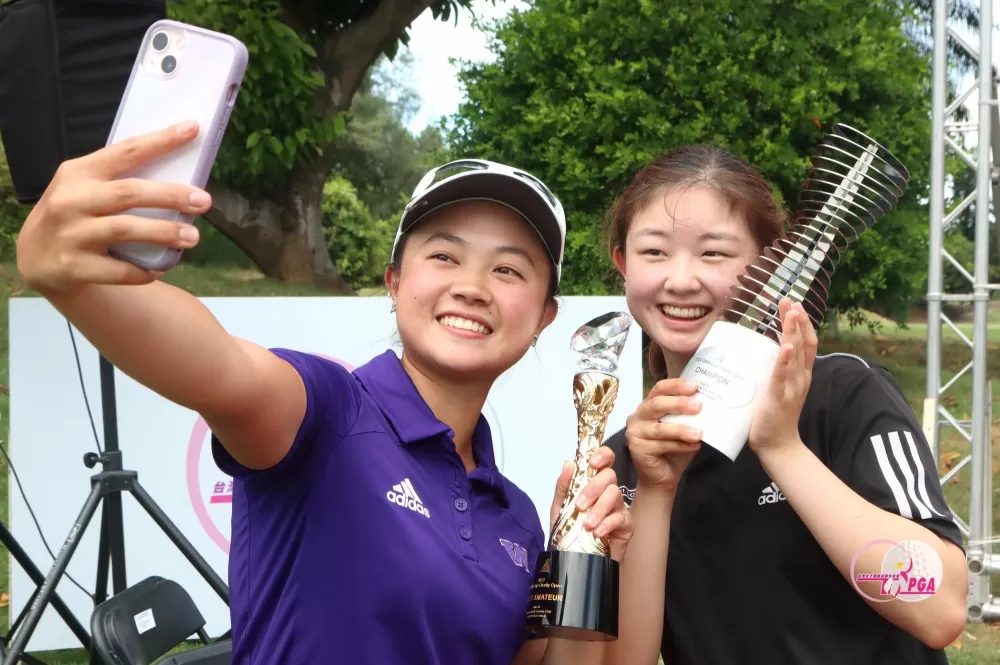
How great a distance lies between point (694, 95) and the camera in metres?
7.95

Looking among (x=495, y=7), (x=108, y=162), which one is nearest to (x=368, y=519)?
(x=108, y=162)

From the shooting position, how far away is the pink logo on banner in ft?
13.9

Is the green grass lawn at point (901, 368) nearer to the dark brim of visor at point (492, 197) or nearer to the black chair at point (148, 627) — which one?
the black chair at point (148, 627)

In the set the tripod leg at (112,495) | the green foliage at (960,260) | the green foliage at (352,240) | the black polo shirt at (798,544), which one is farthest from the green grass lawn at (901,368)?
the black polo shirt at (798,544)

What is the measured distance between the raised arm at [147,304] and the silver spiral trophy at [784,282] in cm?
57

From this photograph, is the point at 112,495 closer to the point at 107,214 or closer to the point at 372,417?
the point at 372,417

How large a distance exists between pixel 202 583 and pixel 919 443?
146 inches

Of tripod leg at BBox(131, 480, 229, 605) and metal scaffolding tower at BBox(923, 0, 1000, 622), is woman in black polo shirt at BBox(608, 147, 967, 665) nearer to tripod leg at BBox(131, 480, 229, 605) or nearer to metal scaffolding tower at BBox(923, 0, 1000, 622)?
tripod leg at BBox(131, 480, 229, 605)

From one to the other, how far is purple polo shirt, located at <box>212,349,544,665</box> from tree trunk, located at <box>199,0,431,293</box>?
327 inches

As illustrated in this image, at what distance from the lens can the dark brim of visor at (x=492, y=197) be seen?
146cm

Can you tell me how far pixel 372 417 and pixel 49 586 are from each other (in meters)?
2.32

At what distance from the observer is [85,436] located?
416cm

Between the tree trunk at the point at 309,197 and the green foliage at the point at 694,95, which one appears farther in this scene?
the tree trunk at the point at 309,197

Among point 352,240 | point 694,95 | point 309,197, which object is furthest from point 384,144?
point 694,95
